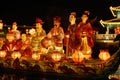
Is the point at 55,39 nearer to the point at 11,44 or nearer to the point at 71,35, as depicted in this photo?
the point at 71,35

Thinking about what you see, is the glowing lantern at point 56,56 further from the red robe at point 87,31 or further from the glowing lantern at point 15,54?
the glowing lantern at point 15,54

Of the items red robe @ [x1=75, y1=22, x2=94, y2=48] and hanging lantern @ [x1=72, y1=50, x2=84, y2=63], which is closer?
hanging lantern @ [x1=72, y1=50, x2=84, y2=63]

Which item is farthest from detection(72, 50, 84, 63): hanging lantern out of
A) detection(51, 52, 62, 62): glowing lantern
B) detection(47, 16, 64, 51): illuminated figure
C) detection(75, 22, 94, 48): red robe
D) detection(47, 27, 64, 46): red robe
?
detection(47, 27, 64, 46): red robe

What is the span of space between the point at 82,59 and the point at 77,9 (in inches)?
469

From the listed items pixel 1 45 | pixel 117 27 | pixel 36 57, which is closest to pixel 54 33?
pixel 36 57

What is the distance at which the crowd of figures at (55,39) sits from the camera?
36.0 ft

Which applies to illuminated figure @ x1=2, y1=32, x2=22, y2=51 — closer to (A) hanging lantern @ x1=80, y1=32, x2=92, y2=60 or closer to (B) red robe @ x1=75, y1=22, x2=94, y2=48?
(B) red robe @ x1=75, y1=22, x2=94, y2=48

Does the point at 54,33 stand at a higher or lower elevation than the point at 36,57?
higher

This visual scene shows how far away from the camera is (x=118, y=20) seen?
14.9 meters

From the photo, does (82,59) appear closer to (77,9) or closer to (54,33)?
(54,33)

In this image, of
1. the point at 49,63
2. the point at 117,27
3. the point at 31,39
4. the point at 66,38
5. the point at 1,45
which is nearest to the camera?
the point at 49,63

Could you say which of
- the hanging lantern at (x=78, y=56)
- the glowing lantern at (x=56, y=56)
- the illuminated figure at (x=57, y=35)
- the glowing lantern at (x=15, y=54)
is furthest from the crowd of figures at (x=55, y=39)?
the hanging lantern at (x=78, y=56)

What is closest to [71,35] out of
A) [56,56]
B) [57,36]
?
[57,36]

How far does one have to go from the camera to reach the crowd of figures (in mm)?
10966
